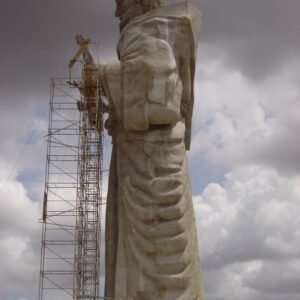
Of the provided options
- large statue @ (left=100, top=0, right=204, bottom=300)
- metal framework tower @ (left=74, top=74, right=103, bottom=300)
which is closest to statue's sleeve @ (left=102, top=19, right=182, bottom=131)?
large statue @ (left=100, top=0, right=204, bottom=300)

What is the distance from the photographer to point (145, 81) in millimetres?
11680

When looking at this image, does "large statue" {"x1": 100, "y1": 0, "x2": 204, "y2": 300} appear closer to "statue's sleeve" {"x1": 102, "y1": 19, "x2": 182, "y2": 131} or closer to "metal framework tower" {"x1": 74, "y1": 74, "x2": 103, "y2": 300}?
"statue's sleeve" {"x1": 102, "y1": 19, "x2": 182, "y2": 131}

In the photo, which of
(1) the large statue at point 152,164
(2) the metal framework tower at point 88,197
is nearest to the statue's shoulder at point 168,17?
(1) the large statue at point 152,164

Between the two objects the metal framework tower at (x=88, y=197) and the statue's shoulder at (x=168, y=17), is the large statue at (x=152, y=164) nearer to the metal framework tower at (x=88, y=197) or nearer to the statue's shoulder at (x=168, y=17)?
the statue's shoulder at (x=168, y=17)

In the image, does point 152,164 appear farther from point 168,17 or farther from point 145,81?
point 168,17

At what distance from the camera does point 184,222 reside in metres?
11.4

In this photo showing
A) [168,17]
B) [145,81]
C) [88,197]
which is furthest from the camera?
[88,197]

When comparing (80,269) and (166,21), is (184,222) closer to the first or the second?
(166,21)

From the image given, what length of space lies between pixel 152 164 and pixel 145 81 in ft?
4.76

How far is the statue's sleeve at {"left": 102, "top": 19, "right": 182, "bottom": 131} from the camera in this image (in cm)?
1162

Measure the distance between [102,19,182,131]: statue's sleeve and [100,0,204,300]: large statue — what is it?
0.02 m

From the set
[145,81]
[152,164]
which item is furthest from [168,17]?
[152,164]

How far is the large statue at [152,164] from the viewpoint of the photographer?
1121 cm

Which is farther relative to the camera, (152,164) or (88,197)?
(88,197)
